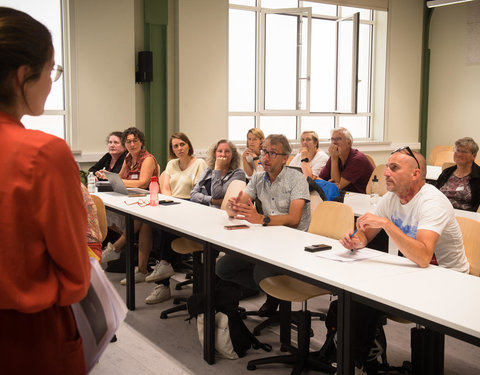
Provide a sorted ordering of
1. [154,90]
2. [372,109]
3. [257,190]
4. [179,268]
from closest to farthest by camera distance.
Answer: [257,190]
[179,268]
[154,90]
[372,109]

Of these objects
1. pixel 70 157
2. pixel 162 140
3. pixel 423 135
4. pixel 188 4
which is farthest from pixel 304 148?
pixel 70 157

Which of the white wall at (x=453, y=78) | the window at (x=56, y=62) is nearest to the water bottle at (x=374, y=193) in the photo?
the window at (x=56, y=62)

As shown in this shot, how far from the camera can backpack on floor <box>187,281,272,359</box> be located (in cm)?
334

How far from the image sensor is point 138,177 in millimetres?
5488

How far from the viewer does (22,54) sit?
3.48ft

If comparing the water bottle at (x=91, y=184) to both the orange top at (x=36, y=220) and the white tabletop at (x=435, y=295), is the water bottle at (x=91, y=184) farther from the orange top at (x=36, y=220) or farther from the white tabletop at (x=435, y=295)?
the orange top at (x=36, y=220)

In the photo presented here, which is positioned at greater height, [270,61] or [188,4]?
[188,4]

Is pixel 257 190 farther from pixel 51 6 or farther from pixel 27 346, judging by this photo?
pixel 51 6

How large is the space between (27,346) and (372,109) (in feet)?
30.4

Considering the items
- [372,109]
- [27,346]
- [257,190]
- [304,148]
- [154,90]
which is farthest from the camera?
[372,109]

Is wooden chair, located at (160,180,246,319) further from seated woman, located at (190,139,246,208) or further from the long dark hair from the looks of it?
the long dark hair

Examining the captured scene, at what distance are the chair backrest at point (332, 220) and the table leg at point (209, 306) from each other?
0.72m

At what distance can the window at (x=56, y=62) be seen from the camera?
Result: 652 cm

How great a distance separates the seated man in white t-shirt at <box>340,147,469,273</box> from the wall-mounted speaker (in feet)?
15.4
